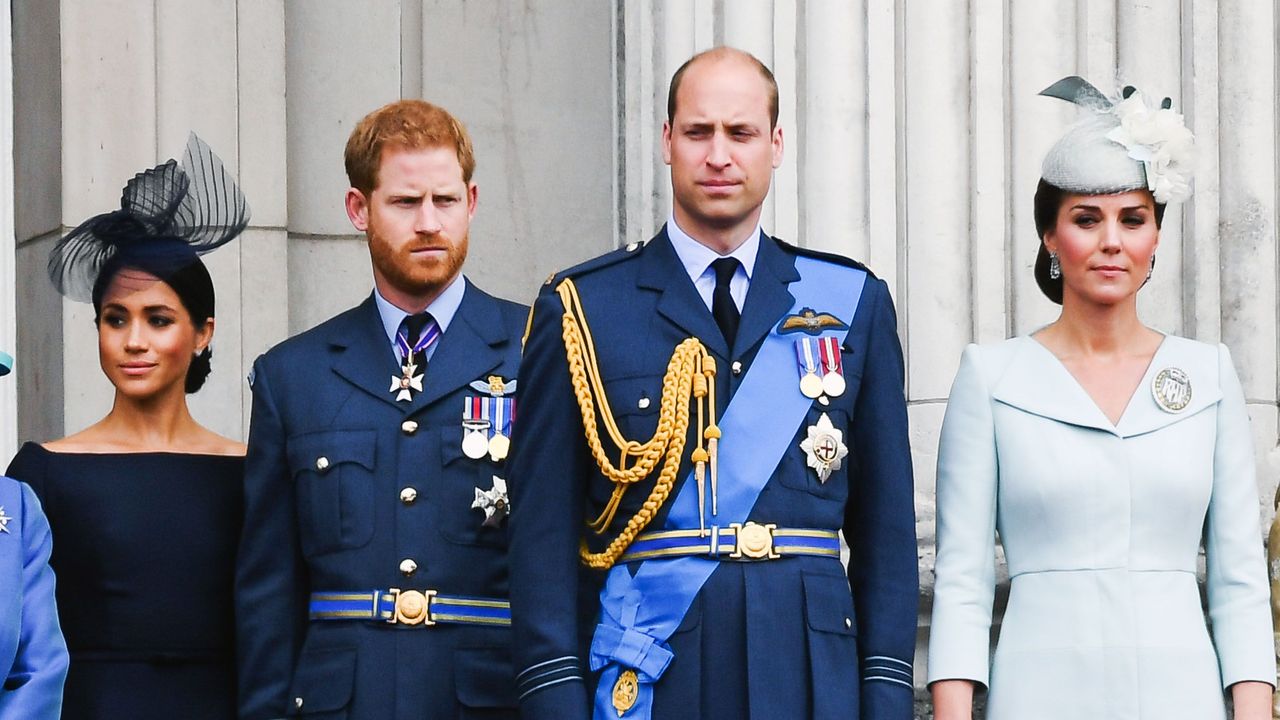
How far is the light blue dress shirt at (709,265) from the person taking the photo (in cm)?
437

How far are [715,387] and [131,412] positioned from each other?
146cm

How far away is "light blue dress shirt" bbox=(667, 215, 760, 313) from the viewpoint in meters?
4.37

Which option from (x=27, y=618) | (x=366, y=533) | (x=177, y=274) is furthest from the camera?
Result: (x=177, y=274)

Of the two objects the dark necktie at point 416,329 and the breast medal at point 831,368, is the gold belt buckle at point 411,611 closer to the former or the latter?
the dark necktie at point 416,329

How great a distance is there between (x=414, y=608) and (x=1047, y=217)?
4.99 ft

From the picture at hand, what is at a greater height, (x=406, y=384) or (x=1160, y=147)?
(x=1160, y=147)

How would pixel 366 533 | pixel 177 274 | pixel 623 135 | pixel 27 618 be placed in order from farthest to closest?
1. pixel 623 135
2. pixel 177 274
3. pixel 366 533
4. pixel 27 618

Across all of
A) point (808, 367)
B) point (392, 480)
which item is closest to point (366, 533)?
point (392, 480)

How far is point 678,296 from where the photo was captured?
4332 millimetres

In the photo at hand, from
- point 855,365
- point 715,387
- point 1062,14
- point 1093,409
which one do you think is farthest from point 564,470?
point 1062,14

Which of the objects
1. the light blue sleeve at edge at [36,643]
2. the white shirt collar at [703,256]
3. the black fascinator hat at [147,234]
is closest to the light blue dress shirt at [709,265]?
the white shirt collar at [703,256]

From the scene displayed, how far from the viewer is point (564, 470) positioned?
4223 mm

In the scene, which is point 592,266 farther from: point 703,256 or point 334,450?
point 334,450

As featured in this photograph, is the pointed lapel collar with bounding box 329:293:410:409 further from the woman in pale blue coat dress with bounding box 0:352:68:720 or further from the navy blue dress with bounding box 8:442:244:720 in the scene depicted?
the woman in pale blue coat dress with bounding box 0:352:68:720
